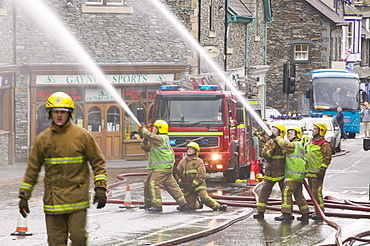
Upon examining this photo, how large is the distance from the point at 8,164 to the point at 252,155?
24.4ft

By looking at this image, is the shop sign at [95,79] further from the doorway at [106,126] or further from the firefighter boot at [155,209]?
the firefighter boot at [155,209]

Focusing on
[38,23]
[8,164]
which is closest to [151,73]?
[38,23]

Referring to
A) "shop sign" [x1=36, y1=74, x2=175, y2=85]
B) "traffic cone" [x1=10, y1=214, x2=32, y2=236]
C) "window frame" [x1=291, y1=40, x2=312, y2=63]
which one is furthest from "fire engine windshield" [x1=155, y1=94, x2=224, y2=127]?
"window frame" [x1=291, y1=40, x2=312, y2=63]

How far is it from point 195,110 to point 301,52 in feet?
113

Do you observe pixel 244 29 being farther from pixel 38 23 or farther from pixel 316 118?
pixel 38 23

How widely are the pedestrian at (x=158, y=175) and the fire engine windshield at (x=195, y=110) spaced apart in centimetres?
451

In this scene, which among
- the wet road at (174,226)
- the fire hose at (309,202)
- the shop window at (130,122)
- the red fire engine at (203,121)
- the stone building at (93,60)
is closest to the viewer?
the fire hose at (309,202)

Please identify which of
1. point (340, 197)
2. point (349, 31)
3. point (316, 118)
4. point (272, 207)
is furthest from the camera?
point (349, 31)

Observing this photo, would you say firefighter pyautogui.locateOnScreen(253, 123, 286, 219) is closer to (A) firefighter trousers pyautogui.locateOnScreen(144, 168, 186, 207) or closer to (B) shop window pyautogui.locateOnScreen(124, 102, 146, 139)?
(A) firefighter trousers pyautogui.locateOnScreen(144, 168, 186, 207)

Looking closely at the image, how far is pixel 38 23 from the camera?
85.5 feet

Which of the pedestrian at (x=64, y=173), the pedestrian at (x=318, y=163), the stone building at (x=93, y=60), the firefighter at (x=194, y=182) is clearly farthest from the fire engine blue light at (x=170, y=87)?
the pedestrian at (x=64, y=173)

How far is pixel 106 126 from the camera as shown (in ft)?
88.5

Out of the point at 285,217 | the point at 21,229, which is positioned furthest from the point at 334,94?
the point at 21,229

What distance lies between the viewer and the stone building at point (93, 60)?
83.0 ft
